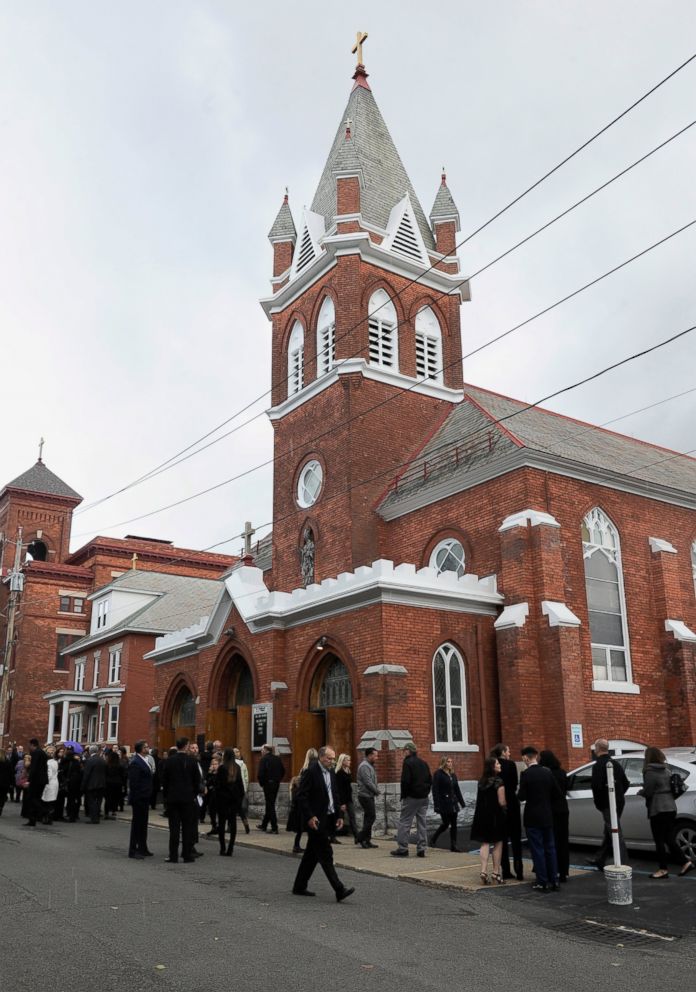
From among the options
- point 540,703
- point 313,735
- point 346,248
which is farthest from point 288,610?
point 346,248

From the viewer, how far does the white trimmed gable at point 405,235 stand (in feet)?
86.3

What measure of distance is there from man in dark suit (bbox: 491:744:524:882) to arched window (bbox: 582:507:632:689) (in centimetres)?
851

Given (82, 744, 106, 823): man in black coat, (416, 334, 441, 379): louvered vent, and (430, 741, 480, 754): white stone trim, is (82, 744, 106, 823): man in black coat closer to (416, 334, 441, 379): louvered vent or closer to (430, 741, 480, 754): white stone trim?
(430, 741, 480, 754): white stone trim

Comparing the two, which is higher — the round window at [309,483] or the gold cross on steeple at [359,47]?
the gold cross on steeple at [359,47]

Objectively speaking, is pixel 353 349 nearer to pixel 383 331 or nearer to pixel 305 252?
pixel 383 331

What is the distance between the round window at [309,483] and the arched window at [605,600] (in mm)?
7565

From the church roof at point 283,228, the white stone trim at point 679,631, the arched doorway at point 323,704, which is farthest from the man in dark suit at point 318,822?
the church roof at point 283,228

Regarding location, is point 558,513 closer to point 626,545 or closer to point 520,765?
point 626,545

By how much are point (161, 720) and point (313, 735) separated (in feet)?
25.2

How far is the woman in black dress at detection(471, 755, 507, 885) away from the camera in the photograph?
36.3ft

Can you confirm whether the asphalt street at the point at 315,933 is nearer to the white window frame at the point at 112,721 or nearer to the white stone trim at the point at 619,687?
the white stone trim at the point at 619,687

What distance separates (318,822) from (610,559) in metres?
13.6

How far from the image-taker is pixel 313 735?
19.7m

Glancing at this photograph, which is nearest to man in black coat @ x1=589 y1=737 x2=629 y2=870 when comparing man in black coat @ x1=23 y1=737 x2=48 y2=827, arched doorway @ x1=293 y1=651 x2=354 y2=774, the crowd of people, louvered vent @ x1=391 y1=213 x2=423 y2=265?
the crowd of people
